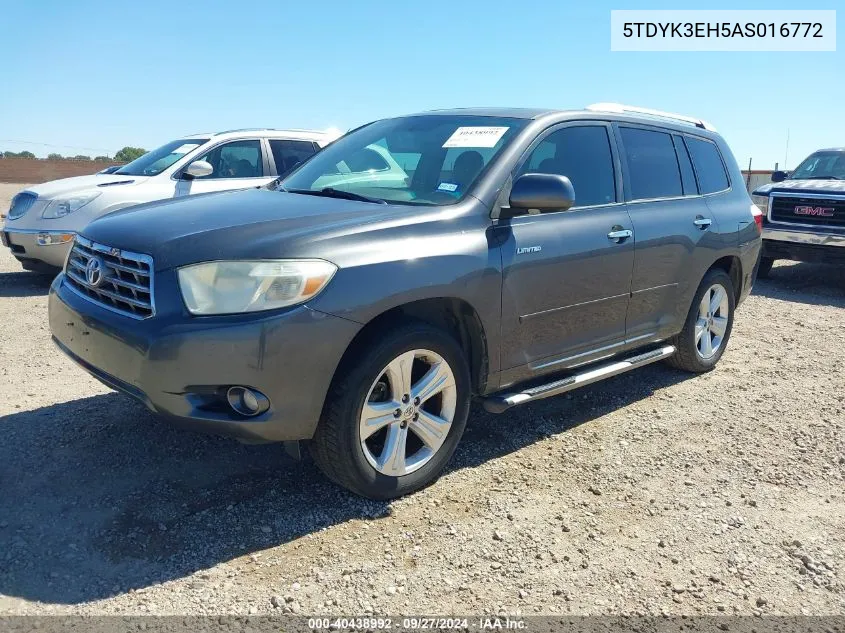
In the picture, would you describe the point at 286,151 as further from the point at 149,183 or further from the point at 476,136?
the point at 476,136

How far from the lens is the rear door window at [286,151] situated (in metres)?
8.83

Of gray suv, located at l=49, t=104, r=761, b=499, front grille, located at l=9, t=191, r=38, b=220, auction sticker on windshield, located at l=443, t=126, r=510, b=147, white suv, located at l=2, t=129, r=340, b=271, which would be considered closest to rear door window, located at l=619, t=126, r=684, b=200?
gray suv, located at l=49, t=104, r=761, b=499

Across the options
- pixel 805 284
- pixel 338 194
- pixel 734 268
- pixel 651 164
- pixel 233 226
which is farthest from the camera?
pixel 805 284

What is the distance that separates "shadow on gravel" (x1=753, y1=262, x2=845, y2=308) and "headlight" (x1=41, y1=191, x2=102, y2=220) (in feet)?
26.9

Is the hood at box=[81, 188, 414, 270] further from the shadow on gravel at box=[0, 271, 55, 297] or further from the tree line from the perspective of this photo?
the tree line

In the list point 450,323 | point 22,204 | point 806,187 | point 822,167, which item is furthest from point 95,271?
point 822,167

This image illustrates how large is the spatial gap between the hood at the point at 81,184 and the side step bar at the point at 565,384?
19.4ft

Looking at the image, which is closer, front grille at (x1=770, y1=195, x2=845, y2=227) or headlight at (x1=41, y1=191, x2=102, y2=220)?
headlight at (x1=41, y1=191, x2=102, y2=220)

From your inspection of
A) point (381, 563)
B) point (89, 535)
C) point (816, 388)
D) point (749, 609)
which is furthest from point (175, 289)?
point (816, 388)

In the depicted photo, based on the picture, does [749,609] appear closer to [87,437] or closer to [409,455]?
[409,455]

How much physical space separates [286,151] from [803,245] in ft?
22.5

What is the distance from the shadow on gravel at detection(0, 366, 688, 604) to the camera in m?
2.81

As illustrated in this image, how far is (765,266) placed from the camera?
1043 cm

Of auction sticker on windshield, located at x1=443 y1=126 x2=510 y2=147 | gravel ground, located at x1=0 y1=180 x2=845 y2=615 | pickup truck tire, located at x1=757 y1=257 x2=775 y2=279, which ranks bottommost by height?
pickup truck tire, located at x1=757 y1=257 x2=775 y2=279
